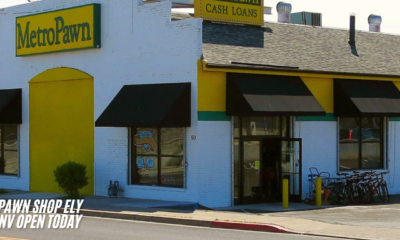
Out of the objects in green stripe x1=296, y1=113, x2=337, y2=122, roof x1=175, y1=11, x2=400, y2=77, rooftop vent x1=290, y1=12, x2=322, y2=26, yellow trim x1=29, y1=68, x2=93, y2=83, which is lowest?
green stripe x1=296, y1=113, x2=337, y2=122

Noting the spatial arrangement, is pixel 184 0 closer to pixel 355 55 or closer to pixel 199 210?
pixel 355 55

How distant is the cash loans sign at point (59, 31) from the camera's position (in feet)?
77.4

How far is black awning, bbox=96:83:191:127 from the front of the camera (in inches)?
802

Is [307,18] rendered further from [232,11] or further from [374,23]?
[232,11]

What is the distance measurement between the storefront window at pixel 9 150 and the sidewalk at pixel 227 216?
146 inches

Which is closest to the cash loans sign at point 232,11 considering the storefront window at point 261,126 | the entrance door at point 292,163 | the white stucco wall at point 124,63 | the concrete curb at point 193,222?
the white stucco wall at point 124,63

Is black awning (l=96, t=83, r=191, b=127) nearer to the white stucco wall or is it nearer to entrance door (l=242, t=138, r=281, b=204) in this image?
the white stucco wall

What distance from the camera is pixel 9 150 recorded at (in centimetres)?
2708

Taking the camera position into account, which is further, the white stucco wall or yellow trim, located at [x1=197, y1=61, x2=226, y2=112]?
the white stucco wall

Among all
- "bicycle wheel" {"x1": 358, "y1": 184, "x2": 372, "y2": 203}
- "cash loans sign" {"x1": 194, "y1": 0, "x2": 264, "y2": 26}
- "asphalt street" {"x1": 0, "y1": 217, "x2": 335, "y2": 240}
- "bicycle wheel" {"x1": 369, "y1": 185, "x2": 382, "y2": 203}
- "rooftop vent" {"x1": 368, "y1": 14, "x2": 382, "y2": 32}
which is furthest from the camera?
"rooftop vent" {"x1": 368, "y1": 14, "x2": 382, "y2": 32}

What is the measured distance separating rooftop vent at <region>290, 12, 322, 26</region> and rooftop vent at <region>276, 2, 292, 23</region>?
1.18m

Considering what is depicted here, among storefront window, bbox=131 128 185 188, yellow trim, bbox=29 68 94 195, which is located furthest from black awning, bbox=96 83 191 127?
yellow trim, bbox=29 68 94 195

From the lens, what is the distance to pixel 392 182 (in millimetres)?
25500

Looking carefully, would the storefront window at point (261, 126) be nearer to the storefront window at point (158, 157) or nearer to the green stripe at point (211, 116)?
the green stripe at point (211, 116)
